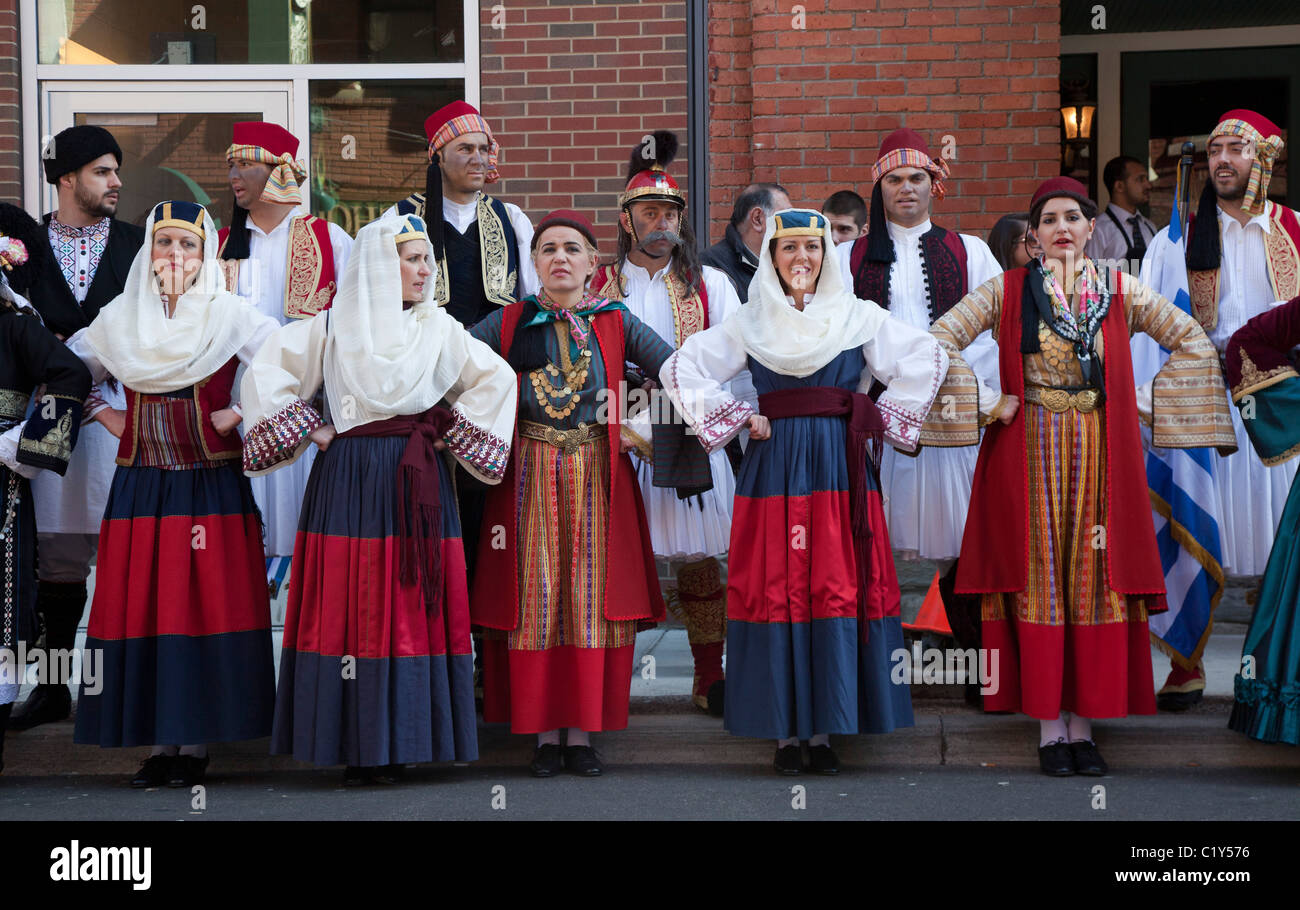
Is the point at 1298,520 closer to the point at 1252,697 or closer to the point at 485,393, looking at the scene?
the point at 1252,697

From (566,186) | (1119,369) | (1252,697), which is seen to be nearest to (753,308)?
(1119,369)

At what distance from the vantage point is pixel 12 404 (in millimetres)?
5367

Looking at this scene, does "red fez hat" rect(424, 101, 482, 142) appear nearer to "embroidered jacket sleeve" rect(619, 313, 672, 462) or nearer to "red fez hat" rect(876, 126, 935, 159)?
"embroidered jacket sleeve" rect(619, 313, 672, 462)

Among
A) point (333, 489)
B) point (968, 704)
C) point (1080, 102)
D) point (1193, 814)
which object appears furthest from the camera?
point (1080, 102)

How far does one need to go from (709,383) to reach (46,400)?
2.34 m

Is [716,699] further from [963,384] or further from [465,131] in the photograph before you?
[465,131]

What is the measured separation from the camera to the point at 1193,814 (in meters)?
4.73

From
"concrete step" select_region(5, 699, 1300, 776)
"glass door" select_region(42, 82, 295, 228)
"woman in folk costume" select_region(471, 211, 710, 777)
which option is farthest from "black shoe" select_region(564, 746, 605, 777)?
"glass door" select_region(42, 82, 295, 228)

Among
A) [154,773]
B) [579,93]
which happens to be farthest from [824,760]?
[579,93]

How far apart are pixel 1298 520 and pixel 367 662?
318cm

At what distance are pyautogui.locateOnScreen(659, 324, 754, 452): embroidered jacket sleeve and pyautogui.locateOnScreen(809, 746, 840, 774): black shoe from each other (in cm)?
112

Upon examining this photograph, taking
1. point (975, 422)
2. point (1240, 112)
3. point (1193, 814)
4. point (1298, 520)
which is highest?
point (1240, 112)

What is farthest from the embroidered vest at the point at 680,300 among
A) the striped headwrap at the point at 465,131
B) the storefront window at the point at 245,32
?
the storefront window at the point at 245,32

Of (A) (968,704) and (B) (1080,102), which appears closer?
(A) (968,704)
